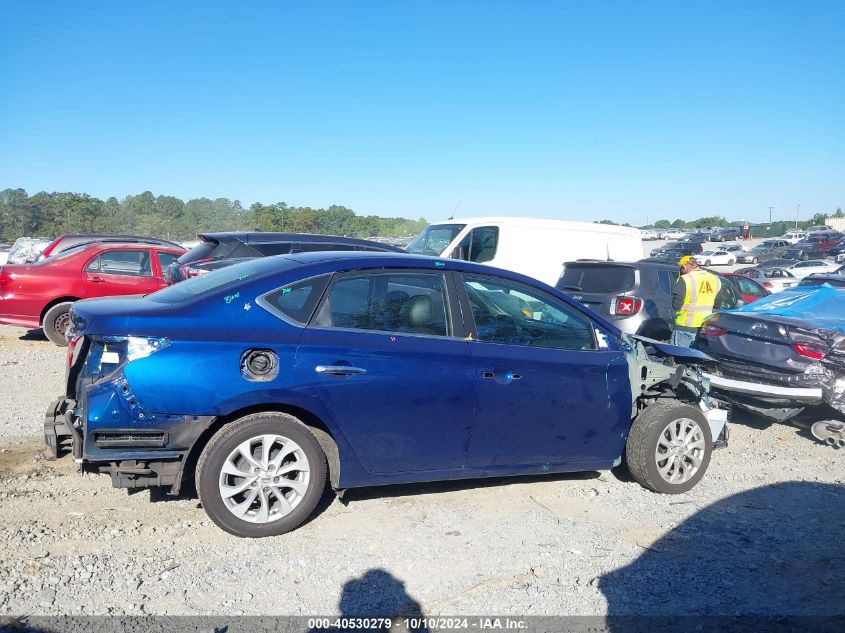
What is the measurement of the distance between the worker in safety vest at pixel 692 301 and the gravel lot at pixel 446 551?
3201mm

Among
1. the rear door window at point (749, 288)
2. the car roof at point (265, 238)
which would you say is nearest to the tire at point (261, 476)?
the car roof at point (265, 238)

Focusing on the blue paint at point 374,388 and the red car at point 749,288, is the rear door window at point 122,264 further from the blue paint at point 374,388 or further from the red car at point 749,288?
the red car at point 749,288

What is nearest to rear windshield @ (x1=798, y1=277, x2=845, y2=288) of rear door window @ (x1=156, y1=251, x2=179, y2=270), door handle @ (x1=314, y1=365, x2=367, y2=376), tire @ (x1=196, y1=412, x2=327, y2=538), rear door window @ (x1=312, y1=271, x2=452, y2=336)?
rear door window @ (x1=312, y1=271, x2=452, y2=336)

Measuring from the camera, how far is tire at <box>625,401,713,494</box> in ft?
15.9

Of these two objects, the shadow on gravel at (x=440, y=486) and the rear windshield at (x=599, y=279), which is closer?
the shadow on gravel at (x=440, y=486)

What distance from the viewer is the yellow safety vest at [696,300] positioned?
829 cm

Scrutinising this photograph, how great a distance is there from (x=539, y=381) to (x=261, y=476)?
187 cm

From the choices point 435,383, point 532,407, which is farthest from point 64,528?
point 532,407

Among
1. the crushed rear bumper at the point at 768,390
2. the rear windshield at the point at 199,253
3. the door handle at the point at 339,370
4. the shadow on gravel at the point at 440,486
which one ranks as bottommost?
the shadow on gravel at the point at 440,486

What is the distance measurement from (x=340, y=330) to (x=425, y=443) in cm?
89

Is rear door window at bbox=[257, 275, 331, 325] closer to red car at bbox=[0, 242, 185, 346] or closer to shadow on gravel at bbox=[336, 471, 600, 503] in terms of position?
shadow on gravel at bbox=[336, 471, 600, 503]

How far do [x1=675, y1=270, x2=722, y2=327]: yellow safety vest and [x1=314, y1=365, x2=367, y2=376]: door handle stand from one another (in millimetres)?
5650

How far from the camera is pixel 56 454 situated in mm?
4070

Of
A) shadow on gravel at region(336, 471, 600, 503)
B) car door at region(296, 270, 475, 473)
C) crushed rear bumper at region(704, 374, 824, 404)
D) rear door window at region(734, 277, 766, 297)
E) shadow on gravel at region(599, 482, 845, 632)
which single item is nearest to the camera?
shadow on gravel at region(599, 482, 845, 632)
